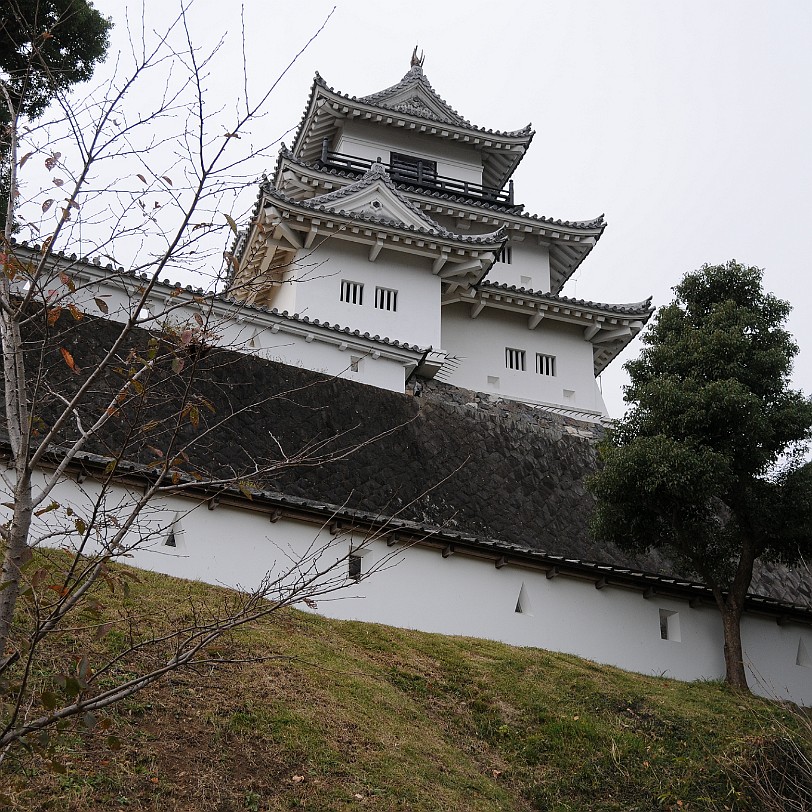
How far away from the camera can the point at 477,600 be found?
15516 millimetres

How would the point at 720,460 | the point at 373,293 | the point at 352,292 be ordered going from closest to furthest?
the point at 720,460
the point at 352,292
the point at 373,293

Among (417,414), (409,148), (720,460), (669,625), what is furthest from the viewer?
(409,148)

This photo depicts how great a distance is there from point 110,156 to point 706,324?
13.2 metres

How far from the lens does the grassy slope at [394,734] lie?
857 cm

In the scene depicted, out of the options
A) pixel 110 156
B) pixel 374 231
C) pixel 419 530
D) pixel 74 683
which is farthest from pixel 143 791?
pixel 374 231

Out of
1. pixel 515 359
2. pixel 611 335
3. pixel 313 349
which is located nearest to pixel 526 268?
pixel 611 335

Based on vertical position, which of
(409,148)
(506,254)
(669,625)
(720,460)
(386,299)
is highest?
(409,148)

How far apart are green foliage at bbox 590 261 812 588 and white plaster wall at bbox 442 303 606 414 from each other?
9085mm

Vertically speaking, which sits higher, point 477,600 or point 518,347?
point 518,347

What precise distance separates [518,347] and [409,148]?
29.0 ft

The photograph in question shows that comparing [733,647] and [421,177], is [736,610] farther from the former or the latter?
[421,177]

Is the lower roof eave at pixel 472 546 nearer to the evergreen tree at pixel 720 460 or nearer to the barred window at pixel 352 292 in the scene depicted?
the evergreen tree at pixel 720 460

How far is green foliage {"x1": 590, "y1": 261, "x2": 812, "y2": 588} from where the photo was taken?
49.9ft

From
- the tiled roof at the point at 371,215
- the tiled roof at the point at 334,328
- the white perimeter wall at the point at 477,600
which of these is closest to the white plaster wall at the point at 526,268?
the tiled roof at the point at 371,215
